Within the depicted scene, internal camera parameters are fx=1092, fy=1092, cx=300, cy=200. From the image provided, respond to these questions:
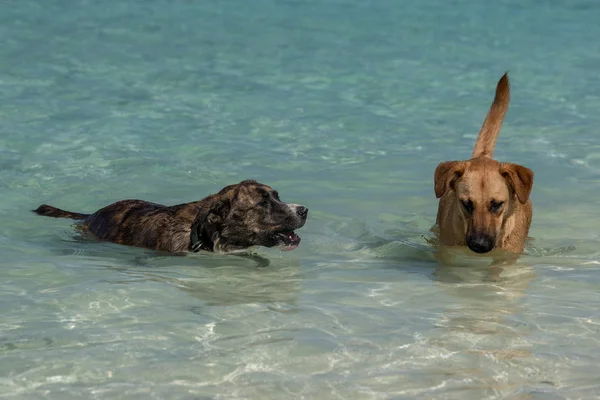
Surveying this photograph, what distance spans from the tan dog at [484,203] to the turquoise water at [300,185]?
284mm

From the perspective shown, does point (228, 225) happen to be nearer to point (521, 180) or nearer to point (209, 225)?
point (209, 225)

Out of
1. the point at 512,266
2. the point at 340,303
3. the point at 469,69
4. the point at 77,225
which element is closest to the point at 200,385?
the point at 340,303

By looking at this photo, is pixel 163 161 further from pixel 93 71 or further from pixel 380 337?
pixel 380 337

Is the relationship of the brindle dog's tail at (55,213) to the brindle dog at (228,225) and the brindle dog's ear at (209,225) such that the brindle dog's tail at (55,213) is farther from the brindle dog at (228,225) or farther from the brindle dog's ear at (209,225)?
the brindle dog's ear at (209,225)

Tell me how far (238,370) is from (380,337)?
1035 mm

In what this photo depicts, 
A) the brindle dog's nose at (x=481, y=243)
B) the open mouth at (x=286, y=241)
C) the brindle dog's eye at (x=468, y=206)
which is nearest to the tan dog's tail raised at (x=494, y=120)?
the brindle dog's eye at (x=468, y=206)

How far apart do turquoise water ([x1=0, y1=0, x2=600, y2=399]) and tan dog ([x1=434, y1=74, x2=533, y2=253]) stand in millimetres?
284

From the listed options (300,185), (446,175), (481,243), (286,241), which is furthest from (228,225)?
(300,185)

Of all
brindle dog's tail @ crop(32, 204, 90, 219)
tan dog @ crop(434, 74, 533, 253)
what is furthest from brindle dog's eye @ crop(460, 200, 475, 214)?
brindle dog's tail @ crop(32, 204, 90, 219)

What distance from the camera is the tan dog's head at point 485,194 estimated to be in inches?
329

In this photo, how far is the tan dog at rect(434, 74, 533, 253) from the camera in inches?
331

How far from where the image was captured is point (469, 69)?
60.0 ft

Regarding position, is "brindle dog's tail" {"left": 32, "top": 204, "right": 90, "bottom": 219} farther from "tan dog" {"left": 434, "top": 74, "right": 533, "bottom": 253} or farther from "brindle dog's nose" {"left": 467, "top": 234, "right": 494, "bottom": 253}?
"brindle dog's nose" {"left": 467, "top": 234, "right": 494, "bottom": 253}

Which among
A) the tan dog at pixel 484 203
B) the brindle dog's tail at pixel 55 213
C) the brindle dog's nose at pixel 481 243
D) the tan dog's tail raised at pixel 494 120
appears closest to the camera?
the brindle dog's nose at pixel 481 243
